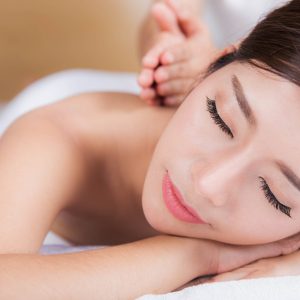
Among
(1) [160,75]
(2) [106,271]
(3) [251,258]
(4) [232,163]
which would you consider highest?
(1) [160,75]

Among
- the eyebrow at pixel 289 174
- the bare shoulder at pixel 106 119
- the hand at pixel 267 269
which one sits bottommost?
the hand at pixel 267 269

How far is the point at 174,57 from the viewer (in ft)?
3.93

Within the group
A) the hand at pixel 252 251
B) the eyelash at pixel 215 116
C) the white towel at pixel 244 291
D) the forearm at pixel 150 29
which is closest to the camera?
the white towel at pixel 244 291

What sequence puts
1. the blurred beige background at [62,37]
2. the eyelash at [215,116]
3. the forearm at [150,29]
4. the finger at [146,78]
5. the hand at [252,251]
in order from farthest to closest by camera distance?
1. the blurred beige background at [62,37]
2. the forearm at [150,29]
3. the finger at [146,78]
4. the hand at [252,251]
5. the eyelash at [215,116]

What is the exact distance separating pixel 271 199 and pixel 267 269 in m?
0.15

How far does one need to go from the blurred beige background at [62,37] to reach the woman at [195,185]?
1.04 metres

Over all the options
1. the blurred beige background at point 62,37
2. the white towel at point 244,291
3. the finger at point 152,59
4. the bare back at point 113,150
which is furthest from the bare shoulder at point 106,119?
the blurred beige background at point 62,37

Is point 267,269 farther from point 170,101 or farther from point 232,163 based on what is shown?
point 170,101

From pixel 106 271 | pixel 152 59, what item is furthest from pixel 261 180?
pixel 152 59

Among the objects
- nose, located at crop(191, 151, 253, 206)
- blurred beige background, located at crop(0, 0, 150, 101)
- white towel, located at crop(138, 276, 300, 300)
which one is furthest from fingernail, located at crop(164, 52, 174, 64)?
blurred beige background, located at crop(0, 0, 150, 101)

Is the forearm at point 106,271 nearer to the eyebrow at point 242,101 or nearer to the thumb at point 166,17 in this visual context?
the eyebrow at point 242,101

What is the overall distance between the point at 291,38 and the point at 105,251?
44 centimetres

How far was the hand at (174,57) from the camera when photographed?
116 cm

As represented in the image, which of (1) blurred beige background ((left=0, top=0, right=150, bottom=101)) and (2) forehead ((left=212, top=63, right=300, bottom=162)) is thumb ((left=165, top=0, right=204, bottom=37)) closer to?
(2) forehead ((left=212, top=63, right=300, bottom=162))
